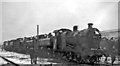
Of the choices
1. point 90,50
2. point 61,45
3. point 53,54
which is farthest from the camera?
point 53,54

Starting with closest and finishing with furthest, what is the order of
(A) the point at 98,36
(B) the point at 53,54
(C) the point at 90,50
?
(C) the point at 90,50 → (A) the point at 98,36 → (B) the point at 53,54

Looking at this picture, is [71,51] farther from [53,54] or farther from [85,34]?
[53,54]

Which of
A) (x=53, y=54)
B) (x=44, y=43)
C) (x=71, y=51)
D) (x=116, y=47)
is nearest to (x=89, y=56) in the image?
(x=71, y=51)

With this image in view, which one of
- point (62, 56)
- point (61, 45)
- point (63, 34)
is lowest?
point (62, 56)

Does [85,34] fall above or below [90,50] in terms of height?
above

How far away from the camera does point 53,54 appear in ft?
64.3

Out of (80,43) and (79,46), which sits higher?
(80,43)

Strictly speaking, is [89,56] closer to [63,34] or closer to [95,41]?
[95,41]

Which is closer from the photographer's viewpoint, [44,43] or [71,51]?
[71,51]

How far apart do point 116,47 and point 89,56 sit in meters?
3.41

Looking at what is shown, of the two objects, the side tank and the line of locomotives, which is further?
the side tank

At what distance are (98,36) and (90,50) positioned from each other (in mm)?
1746

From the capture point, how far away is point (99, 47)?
15.6 metres

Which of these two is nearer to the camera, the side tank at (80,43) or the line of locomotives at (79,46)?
the line of locomotives at (79,46)
